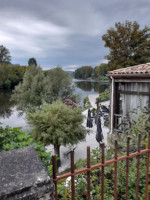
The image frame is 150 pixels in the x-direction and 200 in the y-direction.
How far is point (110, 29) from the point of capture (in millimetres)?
17234

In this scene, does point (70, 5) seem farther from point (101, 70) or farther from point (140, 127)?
point (101, 70)

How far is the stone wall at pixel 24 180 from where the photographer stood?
734 millimetres

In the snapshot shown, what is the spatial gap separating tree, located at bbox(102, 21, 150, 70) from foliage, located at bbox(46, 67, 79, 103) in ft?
19.1

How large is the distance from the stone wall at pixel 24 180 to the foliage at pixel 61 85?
60.6 ft

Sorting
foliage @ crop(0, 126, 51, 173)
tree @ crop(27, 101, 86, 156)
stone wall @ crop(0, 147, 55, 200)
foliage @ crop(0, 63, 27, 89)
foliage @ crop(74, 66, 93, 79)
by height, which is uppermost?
foliage @ crop(74, 66, 93, 79)

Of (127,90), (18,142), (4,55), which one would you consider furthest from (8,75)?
(18,142)

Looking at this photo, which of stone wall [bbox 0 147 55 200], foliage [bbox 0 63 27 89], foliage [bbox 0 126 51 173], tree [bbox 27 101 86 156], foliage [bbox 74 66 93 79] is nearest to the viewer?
stone wall [bbox 0 147 55 200]

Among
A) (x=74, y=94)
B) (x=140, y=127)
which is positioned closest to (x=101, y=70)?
(x=74, y=94)

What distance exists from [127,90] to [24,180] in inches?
186

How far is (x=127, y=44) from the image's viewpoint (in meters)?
17.2

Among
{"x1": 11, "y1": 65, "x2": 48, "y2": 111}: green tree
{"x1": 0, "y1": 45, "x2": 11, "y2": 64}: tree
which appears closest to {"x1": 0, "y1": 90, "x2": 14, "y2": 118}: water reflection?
{"x1": 11, "y1": 65, "x2": 48, "y2": 111}: green tree

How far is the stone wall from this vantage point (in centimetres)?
73

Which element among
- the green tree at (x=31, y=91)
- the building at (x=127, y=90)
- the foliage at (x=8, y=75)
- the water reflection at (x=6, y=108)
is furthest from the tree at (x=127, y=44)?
the foliage at (x=8, y=75)

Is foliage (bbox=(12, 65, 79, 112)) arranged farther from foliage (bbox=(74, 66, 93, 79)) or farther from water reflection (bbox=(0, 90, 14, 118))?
foliage (bbox=(74, 66, 93, 79))
